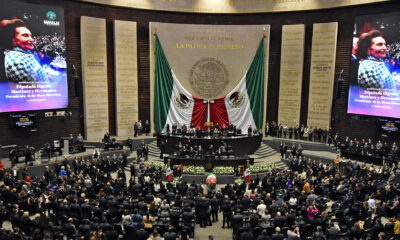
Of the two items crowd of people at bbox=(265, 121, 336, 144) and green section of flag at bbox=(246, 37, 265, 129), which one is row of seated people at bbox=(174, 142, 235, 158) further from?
crowd of people at bbox=(265, 121, 336, 144)

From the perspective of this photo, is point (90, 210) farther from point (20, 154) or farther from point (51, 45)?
point (51, 45)

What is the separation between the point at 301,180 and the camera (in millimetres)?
17234

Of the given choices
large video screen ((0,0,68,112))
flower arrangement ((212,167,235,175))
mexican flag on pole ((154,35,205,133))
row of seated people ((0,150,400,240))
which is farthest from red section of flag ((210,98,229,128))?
large video screen ((0,0,68,112))

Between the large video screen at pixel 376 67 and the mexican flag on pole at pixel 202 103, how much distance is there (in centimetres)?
733

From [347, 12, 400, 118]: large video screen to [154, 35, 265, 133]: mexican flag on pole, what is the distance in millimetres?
7325

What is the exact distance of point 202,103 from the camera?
27781mm

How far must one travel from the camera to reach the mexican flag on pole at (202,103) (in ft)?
90.4

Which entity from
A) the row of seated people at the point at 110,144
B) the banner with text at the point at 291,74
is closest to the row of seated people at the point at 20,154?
the row of seated people at the point at 110,144

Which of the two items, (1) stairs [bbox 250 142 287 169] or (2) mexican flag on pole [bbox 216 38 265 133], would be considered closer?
(1) stairs [bbox 250 142 287 169]

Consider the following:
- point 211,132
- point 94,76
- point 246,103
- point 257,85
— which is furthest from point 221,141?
point 94,76

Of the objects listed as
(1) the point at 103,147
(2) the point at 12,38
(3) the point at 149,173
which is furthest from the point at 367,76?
(2) the point at 12,38

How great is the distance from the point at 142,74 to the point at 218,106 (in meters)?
7.14

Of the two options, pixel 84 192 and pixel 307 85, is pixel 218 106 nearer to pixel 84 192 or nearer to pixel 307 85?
pixel 307 85

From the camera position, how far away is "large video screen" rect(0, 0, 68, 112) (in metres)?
20.9
